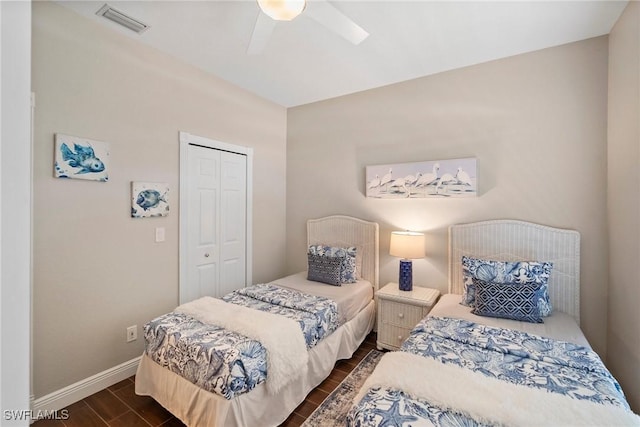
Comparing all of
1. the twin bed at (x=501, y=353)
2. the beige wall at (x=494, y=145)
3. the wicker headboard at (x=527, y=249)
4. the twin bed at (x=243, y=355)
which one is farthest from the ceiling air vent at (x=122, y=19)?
the wicker headboard at (x=527, y=249)

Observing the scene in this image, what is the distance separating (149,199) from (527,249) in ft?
11.1

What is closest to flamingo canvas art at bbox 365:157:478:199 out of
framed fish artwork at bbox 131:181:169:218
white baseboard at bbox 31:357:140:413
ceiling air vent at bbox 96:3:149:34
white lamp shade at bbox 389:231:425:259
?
white lamp shade at bbox 389:231:425:259

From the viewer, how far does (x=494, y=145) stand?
2.78 meters

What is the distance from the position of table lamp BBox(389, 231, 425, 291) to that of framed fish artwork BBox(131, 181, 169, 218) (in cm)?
222

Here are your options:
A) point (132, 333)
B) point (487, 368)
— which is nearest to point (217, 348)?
point (132, 333)

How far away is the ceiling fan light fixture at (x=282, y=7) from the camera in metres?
1.65

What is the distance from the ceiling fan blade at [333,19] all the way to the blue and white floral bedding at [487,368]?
2.10 m

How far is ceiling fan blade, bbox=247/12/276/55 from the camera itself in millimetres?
1920

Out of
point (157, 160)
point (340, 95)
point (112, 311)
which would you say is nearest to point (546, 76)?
point (340, 95)

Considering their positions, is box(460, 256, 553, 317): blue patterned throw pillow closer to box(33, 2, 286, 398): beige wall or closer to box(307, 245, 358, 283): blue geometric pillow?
box(307, 245, 358, 283): blue geometric pillow

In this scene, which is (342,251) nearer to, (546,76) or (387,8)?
(387,8)

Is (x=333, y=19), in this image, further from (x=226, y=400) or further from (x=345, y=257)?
(x=226, y=400)

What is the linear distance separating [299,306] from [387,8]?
7.67 feet

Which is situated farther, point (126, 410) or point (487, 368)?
point (126, 410)
